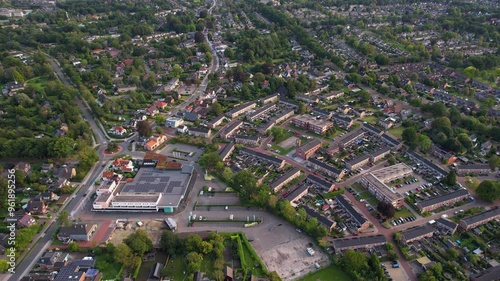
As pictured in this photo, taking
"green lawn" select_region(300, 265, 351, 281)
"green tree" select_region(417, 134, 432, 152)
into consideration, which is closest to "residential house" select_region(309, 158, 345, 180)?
"green tree" select_region(417, 134, 432, 152)

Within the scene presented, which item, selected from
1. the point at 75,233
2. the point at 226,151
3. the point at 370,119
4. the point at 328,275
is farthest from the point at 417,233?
the point at 75,233

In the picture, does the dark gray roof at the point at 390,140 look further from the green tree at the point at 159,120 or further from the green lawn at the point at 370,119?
the green tree at the point at 159,120

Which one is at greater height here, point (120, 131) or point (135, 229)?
point (120, 131)

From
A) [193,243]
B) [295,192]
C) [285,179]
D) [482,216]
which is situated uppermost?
[482,216]

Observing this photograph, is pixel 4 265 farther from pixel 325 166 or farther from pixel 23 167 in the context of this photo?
pixel 325 166

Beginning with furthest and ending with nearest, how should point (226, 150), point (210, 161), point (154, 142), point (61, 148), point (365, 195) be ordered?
point (154, 142) → point (226, 150) → point (61, 148) → point (210, 161) → point (365, 195)

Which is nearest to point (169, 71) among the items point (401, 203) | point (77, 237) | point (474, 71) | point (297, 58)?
point (297, 58)

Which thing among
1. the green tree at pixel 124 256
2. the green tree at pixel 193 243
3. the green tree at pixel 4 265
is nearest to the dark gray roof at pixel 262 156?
the green tree at pixel 193 243
